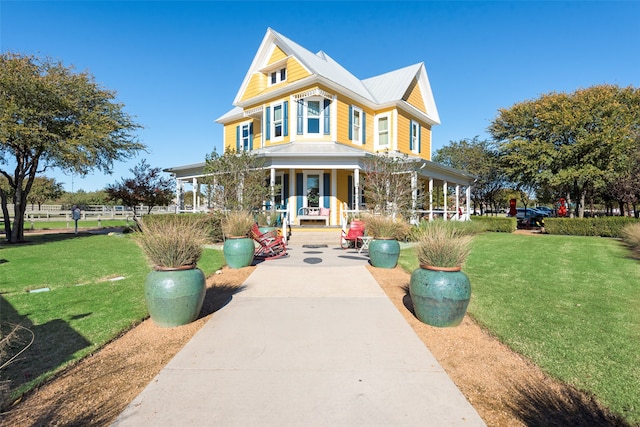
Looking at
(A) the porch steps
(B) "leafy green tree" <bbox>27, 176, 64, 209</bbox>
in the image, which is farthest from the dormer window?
(B) "leafy green tree" <bbox>27, 176, 64, 209</bbox>

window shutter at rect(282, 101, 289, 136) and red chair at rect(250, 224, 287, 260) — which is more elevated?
window shutter at rect(282, 101, 289, 136)

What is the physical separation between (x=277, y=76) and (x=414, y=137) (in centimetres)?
956

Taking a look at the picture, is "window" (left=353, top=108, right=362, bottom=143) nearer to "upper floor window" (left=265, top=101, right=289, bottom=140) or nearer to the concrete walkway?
"upper floor window" (left=265, top=101, right=289, bottom=140)

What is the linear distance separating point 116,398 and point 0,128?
1588 cm

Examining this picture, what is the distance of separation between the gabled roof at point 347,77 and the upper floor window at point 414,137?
1388 millimetres

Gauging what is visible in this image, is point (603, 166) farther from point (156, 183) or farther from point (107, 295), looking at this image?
point (156, 183)

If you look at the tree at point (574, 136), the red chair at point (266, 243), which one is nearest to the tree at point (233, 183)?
the red chair at point (266, 243)

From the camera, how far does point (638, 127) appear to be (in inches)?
1000

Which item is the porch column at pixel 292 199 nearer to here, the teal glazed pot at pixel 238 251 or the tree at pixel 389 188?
the tree at pixel 389 188

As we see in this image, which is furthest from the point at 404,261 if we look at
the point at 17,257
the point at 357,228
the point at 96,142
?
the point at 96,142

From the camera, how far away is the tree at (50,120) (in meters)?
13.7

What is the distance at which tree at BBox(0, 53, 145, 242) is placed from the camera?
1370 centimetres

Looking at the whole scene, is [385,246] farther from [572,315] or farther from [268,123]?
[268,123]

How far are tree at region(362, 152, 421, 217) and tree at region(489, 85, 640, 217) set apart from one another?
16.5 meters
